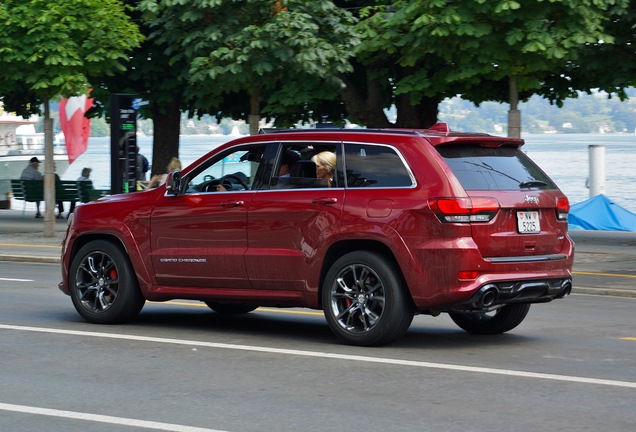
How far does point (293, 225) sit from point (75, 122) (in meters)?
26.1

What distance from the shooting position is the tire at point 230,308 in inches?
493

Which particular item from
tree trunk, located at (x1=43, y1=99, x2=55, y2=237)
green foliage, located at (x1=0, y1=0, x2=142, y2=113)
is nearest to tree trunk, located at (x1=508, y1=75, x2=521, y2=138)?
green foliage, located at (x1=0, y1=0, x2=142, y2=113)

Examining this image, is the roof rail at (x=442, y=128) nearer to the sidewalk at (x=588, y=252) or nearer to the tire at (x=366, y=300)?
the tire at (x=366, y=300)

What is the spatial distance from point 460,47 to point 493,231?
9.99 metres

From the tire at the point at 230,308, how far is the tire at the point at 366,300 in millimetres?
2353

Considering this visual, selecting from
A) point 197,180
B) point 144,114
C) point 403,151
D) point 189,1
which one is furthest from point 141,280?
point 144,114

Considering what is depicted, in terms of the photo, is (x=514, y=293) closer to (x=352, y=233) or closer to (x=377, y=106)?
(x=352, y=233)

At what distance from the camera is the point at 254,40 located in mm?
22250

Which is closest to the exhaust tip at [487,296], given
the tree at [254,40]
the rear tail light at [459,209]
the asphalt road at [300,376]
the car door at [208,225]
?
the asphalt road at [300,376]

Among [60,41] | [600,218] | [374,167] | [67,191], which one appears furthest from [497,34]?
[67,191]

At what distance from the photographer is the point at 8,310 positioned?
42.5 ft

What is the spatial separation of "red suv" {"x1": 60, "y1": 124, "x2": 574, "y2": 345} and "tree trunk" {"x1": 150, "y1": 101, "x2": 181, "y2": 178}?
2106cm

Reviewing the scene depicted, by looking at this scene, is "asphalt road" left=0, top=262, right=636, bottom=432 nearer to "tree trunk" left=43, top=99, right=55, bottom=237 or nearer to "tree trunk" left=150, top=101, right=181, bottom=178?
"tree trunk" left=43, top=99, right=55, bottom=237

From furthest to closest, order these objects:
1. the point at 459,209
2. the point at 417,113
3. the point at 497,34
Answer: the point at 417,113, the point at 497,34, the point at 459,209
